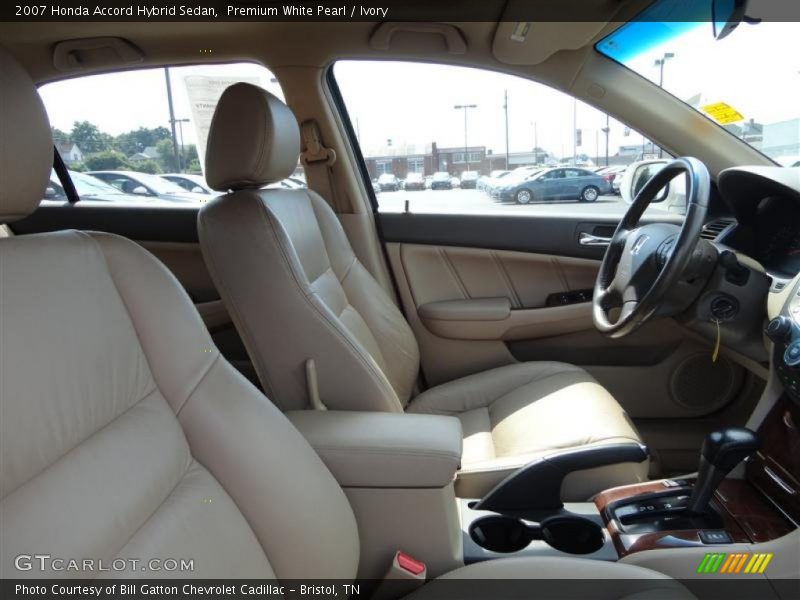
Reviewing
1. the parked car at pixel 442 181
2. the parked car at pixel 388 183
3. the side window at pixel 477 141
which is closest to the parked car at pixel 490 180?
the side window at pixel 477 141

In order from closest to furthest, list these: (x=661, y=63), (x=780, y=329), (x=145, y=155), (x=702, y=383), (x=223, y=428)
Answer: (x=223, y=428) → (x=780, y=329) → (x=661, y=63) → (x=702, y=383) → (x=145, y=155)

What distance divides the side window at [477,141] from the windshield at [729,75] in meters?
0.22

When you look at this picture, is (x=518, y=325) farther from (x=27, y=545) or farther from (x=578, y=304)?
(x=27, y=545)

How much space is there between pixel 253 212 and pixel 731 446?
1144mm

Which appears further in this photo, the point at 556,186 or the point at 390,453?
the point at 556,186

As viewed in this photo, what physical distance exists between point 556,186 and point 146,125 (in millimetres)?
1649

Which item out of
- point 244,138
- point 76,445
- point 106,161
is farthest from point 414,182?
point 76,445

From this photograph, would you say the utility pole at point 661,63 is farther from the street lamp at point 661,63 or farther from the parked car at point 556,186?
the parked car at point 556,186

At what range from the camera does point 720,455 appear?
1216 millimetres

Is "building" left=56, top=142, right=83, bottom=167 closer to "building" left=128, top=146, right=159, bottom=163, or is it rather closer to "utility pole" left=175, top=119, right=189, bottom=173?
"building" left=128, top=146, right=159, bottom=163

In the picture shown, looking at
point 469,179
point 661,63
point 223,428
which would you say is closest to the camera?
point 223,428

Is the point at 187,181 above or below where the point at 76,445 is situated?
above

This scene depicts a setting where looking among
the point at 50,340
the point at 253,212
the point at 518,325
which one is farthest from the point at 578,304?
the point at 50,340

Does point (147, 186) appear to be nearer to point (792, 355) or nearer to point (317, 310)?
point (317, 310)
